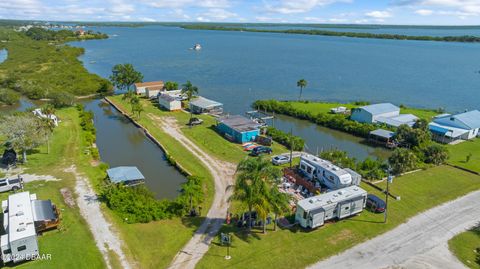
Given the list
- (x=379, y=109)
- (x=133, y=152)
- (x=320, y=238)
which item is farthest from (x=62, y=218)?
(x=379, y=109)

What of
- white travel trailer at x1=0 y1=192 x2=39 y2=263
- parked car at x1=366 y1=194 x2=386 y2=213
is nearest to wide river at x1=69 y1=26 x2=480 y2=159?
parked car at x1=366 y1=194 x2=386 y2=213

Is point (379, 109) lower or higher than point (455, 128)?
higher

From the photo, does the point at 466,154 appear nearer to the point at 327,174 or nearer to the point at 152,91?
the point at 327,174

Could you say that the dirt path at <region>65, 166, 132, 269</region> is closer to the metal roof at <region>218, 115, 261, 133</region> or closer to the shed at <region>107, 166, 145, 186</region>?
the shed at <region>107, 166, 145, 186</region>

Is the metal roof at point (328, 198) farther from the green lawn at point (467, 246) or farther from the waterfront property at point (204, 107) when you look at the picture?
the waterfront property at point (204, 107)

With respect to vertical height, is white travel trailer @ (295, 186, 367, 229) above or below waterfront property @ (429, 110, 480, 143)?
below

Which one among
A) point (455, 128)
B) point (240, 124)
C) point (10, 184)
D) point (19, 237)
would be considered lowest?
point (10, 184)

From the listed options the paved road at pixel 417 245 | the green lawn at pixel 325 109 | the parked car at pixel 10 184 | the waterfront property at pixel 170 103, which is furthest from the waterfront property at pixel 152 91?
the paved road at pixel 417 245
